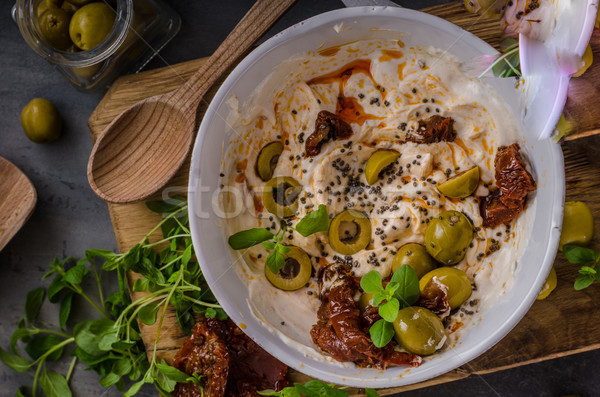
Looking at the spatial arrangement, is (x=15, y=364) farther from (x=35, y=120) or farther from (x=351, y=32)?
(x=351, y=32)

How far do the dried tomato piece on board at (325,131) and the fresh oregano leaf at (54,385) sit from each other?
1.56 m

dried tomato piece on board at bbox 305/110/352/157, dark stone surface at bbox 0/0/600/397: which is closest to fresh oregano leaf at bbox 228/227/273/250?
dried tomato piece on board at bbox 305/110/352/157

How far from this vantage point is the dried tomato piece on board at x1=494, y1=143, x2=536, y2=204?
6.03 feet

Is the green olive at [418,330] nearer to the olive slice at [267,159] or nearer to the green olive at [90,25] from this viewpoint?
the olive slice at [267,159]

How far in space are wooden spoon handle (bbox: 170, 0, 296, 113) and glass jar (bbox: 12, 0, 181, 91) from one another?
35cm

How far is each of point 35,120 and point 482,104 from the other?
1893 mm

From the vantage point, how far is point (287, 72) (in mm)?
1980

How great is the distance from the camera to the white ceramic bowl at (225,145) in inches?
69.6

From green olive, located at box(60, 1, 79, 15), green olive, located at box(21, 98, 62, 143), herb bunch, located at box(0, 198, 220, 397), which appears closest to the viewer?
herb bunch, located at box(0, 198, 220, 397)

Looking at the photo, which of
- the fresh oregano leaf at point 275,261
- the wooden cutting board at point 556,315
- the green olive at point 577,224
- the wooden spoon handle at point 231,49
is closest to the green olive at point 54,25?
the wooden spoon handle at point 231,49

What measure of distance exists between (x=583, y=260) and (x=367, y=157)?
88 cm

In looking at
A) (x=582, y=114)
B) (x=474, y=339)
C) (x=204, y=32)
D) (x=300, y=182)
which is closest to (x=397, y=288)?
(x=474, y=339)

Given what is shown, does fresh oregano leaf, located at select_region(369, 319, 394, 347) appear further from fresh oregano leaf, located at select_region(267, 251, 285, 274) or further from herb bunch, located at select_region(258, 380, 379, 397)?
fresh oregano leaf, located at select_region(267, 251, 285, 274)

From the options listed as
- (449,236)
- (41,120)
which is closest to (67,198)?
(41,120)
